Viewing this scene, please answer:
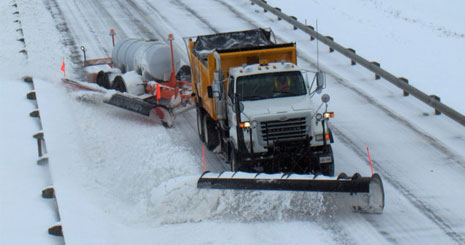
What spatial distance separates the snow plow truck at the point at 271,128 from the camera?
11453mm

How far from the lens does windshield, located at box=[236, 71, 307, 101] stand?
13320mm

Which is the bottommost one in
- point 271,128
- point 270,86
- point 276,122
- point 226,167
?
point 226,167

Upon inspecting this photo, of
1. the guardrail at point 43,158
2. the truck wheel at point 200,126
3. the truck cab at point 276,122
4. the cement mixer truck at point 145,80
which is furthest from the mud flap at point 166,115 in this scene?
the truck cab at point 276,122

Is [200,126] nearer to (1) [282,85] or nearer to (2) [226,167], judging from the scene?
(2) [226,167]

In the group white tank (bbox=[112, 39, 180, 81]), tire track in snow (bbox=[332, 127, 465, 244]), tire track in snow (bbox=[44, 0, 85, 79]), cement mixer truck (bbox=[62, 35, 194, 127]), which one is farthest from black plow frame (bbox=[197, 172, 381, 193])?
tire track in snow (bbox=[44, 0, 85, 79])

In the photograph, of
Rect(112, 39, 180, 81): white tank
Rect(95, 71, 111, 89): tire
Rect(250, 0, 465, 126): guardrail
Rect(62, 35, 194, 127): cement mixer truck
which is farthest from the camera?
Rect(95, 71, 111, 89): tire

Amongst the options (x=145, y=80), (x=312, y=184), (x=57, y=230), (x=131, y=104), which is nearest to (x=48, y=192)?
(x=57, y=230)

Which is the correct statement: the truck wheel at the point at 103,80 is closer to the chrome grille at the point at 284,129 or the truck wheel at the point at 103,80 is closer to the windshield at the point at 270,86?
the windshield at the point at 270,86

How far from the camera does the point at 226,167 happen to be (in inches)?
561

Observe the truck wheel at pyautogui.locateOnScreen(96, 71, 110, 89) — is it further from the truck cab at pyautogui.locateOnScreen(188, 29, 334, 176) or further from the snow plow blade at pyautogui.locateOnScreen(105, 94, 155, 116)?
the truck cab at pyautogui.locateOnScreen(188, 29, 334, 176)

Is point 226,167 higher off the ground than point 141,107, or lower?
lower

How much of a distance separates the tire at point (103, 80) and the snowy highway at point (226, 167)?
81 cm

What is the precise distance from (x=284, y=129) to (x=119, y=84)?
301 inches

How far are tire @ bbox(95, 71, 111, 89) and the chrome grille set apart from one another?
8.24 metres
